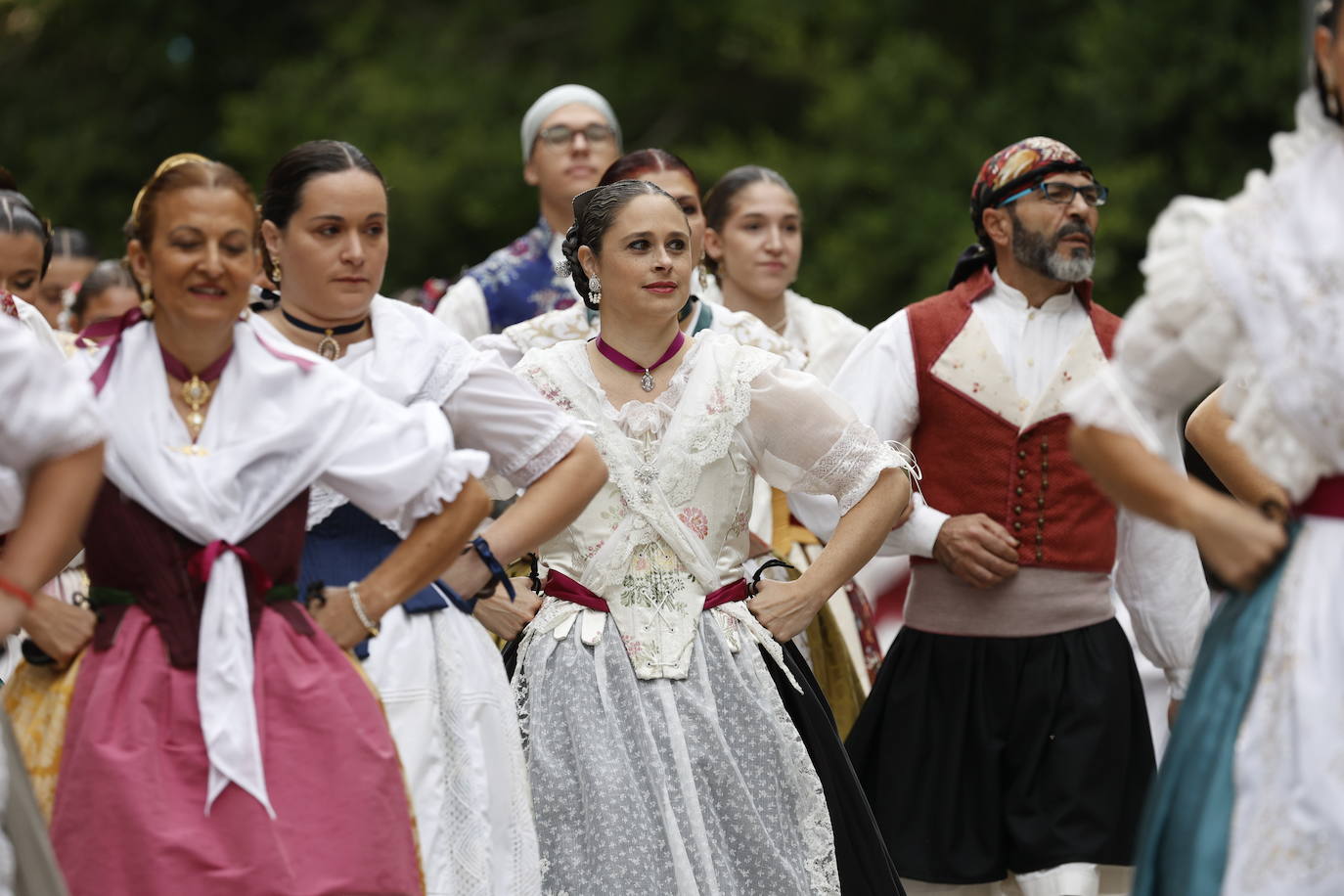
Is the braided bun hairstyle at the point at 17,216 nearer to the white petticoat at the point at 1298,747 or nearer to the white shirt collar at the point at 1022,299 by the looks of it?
the white shirt collar at the point at 1022,299

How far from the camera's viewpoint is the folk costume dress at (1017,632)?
19.9 feet

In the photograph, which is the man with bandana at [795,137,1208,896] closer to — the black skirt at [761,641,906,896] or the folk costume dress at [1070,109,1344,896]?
the black skirt at [761,641,906,896]

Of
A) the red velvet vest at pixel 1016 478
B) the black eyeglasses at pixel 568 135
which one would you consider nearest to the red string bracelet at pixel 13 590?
the red velvet vest at pixel 1016 478

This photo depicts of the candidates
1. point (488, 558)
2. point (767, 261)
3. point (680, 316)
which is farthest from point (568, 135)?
point (488, 558)

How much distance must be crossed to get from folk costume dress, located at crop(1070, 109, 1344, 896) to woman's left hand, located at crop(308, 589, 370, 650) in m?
1.39

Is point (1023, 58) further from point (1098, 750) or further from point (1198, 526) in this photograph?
point (1198, 526)

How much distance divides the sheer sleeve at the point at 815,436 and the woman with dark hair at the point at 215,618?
1.29 metres

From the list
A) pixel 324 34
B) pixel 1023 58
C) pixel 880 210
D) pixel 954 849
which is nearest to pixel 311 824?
pixel 954 849

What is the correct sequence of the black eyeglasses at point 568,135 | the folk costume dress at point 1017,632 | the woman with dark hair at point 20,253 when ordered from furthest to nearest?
1. the black eyeglasses at point 568,135
2. the folk costume dress at point 1017,632
3. the woman with dark hair at point 20,253

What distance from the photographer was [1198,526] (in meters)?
3.56

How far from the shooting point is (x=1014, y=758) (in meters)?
6.15

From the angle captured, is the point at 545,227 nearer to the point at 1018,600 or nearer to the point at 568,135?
the point at 568,135

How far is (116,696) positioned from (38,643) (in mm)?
205

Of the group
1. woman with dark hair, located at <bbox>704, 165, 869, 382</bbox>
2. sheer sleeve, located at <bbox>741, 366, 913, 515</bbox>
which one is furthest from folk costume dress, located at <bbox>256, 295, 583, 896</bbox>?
woman with dark hair, located at <bbox>704, 165, 869, 382</bbox>
